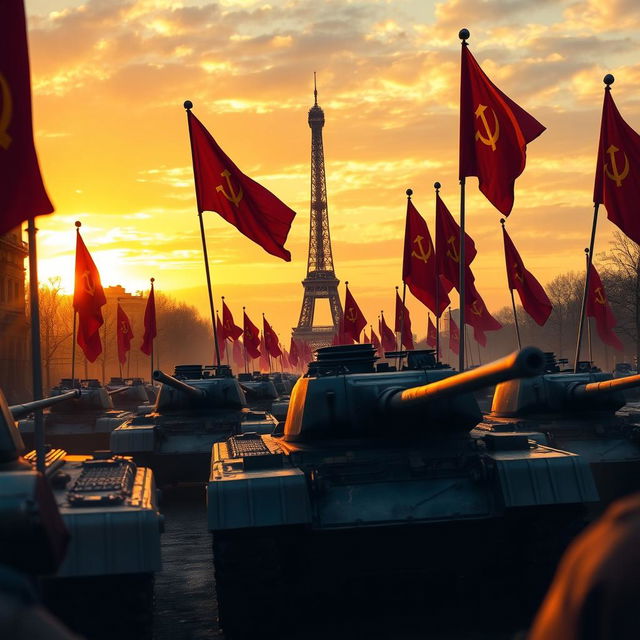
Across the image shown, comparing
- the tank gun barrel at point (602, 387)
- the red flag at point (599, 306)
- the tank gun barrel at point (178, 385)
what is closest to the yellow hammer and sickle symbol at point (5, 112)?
the tank gun barrel at point (178, 385)

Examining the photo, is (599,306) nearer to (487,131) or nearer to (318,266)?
(487,131)

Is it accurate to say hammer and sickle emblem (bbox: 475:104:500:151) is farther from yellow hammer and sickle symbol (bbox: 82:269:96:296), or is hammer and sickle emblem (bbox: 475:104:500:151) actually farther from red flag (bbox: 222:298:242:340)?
red flag (bbox: 222:298:242:340)

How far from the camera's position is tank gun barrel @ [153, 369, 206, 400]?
1544cm

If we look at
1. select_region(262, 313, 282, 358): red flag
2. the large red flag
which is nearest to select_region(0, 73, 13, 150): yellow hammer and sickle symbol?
the large red flag

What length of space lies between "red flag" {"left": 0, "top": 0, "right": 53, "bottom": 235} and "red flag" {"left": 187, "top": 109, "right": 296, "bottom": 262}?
344 inches

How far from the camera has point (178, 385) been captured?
17.5 meters

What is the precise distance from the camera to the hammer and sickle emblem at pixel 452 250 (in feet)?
76.1

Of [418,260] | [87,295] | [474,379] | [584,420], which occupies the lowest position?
[584,420]

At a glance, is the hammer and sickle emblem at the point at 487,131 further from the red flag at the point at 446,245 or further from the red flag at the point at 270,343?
the red flag at the point at 270,343

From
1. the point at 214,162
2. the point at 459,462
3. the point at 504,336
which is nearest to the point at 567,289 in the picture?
the point at 504,336

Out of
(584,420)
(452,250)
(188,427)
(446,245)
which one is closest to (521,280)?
(452,250)

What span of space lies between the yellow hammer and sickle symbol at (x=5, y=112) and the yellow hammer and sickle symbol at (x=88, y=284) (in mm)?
15987

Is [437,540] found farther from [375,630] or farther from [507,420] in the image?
[507,420]

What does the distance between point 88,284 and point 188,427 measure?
6230mm
